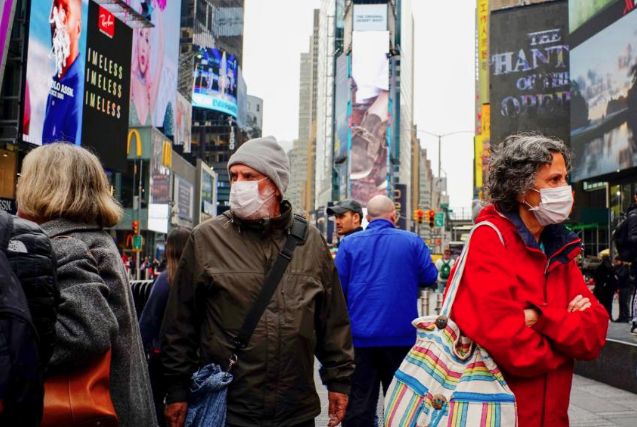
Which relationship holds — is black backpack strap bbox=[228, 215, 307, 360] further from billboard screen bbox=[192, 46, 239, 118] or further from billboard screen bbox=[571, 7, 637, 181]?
billboard screen bbox=[192, 46, 239, 118]

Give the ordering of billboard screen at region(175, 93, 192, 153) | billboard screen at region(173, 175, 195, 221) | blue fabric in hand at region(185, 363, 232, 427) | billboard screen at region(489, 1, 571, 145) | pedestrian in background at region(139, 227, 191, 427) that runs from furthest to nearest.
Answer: billboard screen at region(175, 93, 192, 153), billboard screen at region(173, 175, 195, 221), billboard screen at region(489, 1, 571, 145), pedestrian in background at region(139, 227, 191, 427), blue fabric in hand at region(185, 363, 232, 427)

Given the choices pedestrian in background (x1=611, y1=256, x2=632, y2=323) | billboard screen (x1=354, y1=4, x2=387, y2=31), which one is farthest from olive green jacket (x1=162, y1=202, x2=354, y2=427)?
billboard screen (x1=354, y1=4, x2=387, y2=31)

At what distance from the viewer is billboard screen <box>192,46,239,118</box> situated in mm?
105125

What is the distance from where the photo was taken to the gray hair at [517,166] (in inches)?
126

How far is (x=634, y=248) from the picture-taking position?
6.61 m

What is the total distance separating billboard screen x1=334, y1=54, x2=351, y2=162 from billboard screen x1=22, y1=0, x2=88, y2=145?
8530 centimetres

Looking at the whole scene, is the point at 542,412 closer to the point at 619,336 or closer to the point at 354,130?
the point at 619,336

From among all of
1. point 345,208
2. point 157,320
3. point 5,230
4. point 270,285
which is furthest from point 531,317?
point 345,208

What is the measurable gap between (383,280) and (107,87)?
3559 cm

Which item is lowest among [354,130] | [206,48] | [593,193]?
[593,193]

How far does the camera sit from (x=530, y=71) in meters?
63.5

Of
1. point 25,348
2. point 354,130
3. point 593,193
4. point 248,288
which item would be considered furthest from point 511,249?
point 354,130

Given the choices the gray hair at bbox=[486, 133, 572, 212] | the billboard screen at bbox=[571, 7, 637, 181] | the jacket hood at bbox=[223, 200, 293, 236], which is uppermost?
the billboard screen at bbox=[571, 7, 637, 181]

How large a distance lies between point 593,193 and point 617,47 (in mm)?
20139
